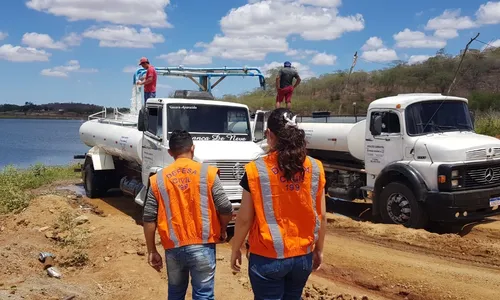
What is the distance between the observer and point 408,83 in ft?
105

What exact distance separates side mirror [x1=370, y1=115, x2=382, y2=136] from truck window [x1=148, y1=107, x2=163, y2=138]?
13.3ft

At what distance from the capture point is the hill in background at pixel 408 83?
2873 centimetres

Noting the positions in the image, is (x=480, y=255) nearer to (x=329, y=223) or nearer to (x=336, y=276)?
(x=336, y=276)

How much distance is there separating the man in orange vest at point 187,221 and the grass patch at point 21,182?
930cm

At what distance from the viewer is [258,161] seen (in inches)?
137

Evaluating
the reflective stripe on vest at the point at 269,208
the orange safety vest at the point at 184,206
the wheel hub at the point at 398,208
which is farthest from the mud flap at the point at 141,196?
the reflective stripe on vest at the point at 269,208

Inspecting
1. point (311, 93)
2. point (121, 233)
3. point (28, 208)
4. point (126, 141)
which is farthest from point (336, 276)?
point (311, 93)

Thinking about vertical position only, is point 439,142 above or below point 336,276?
above

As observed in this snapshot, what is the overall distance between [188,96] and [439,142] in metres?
4.70

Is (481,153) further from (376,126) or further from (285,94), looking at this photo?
(285,94)

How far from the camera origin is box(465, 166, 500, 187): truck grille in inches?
357

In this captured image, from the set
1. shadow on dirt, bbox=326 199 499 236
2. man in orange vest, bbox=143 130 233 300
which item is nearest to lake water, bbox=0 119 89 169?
shadow on dirt, bbox=326 199 499 236

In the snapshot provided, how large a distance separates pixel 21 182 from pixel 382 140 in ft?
33.2

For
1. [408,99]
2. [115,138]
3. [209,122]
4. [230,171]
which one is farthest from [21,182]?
[408,99]
